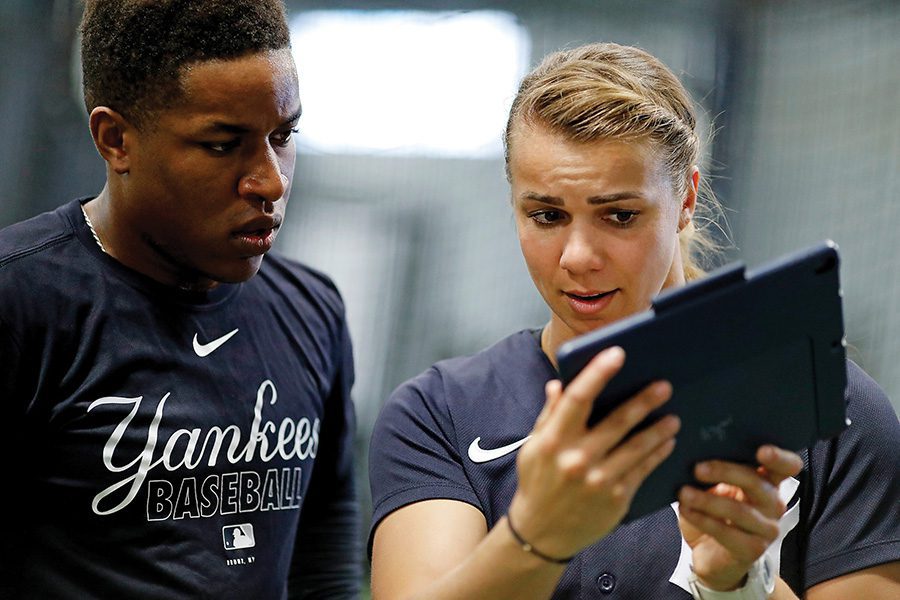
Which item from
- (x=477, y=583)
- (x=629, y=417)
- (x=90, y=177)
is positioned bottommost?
(x=90, y=177)

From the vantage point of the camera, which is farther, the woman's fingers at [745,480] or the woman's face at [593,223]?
the woman's face at [593,223]

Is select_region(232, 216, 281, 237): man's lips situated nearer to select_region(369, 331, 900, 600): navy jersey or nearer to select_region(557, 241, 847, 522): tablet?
select_region(369, 331, 900, 600): navy jersey

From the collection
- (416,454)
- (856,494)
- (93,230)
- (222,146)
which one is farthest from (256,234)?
(856,494)

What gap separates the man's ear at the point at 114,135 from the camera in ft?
5.00

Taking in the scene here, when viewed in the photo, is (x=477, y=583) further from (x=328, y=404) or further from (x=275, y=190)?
(x=328, y=404)

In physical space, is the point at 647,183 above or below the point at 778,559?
above

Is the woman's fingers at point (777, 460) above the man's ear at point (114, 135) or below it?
below

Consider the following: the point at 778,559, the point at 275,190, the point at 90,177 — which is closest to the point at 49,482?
the point at 275,190

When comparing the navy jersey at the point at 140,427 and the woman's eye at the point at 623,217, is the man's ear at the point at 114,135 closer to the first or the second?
the navy jersey at the point at 140,427

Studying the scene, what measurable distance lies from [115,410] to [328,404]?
44 centimetres

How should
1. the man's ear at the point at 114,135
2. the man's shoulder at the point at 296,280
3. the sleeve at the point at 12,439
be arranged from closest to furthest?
the sleeve at the point at 12,439, the man's ear at the point at 114,135, the man's shoulder at the point at 296,280

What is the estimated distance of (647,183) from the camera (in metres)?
1.42

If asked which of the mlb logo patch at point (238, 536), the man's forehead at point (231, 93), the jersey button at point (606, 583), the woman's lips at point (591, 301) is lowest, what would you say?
the mlb logo patch at point (238, 536)

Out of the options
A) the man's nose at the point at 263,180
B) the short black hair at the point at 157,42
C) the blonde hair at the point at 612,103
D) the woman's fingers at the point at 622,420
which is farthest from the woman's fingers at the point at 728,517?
the short black hair at the point at 157,42
